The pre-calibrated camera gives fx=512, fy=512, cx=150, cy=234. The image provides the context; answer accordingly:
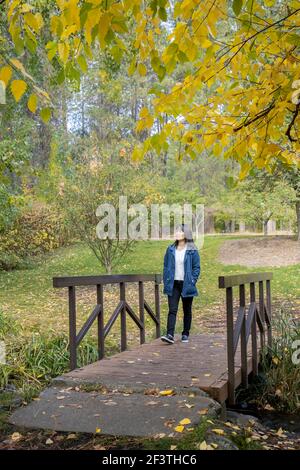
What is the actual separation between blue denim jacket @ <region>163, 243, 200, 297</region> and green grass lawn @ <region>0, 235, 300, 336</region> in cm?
278

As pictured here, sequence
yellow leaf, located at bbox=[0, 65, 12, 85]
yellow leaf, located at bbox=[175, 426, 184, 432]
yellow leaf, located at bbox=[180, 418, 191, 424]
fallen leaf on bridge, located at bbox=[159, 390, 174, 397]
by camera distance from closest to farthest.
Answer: yellow leaf, located at bbox=[0, 65, 12, 85]
yellow leaf, located at bbox=[175, 426, 184, 432]
yellow leaf, located at bbox=[180, 418, 191, 424]
fallen leaf on bridge, located at bbox=[159, 390, 174, 397]

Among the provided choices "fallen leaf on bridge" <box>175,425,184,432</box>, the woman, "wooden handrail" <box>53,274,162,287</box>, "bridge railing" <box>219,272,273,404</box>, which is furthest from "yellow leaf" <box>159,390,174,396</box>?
the woman

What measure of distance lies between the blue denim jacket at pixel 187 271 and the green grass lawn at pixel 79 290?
2.78 m

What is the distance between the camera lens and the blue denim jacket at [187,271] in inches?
285

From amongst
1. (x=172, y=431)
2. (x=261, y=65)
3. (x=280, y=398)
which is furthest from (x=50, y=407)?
(x=261, y=65)

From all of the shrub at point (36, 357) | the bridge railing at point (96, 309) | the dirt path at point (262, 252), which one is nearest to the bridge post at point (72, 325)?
the bridge railing at point (96, 309)

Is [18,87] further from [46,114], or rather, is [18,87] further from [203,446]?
[203,446]

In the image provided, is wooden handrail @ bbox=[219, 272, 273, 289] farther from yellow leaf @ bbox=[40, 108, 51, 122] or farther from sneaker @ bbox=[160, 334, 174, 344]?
yellow leaf @ bbox=[40, 108, 51, 122]

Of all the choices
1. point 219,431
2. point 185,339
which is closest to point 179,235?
point 185,339

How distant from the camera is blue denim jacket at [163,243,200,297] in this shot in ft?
23.7

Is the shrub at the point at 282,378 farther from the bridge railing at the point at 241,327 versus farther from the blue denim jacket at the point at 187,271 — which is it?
the blue denim jacket at the point at 187,271
